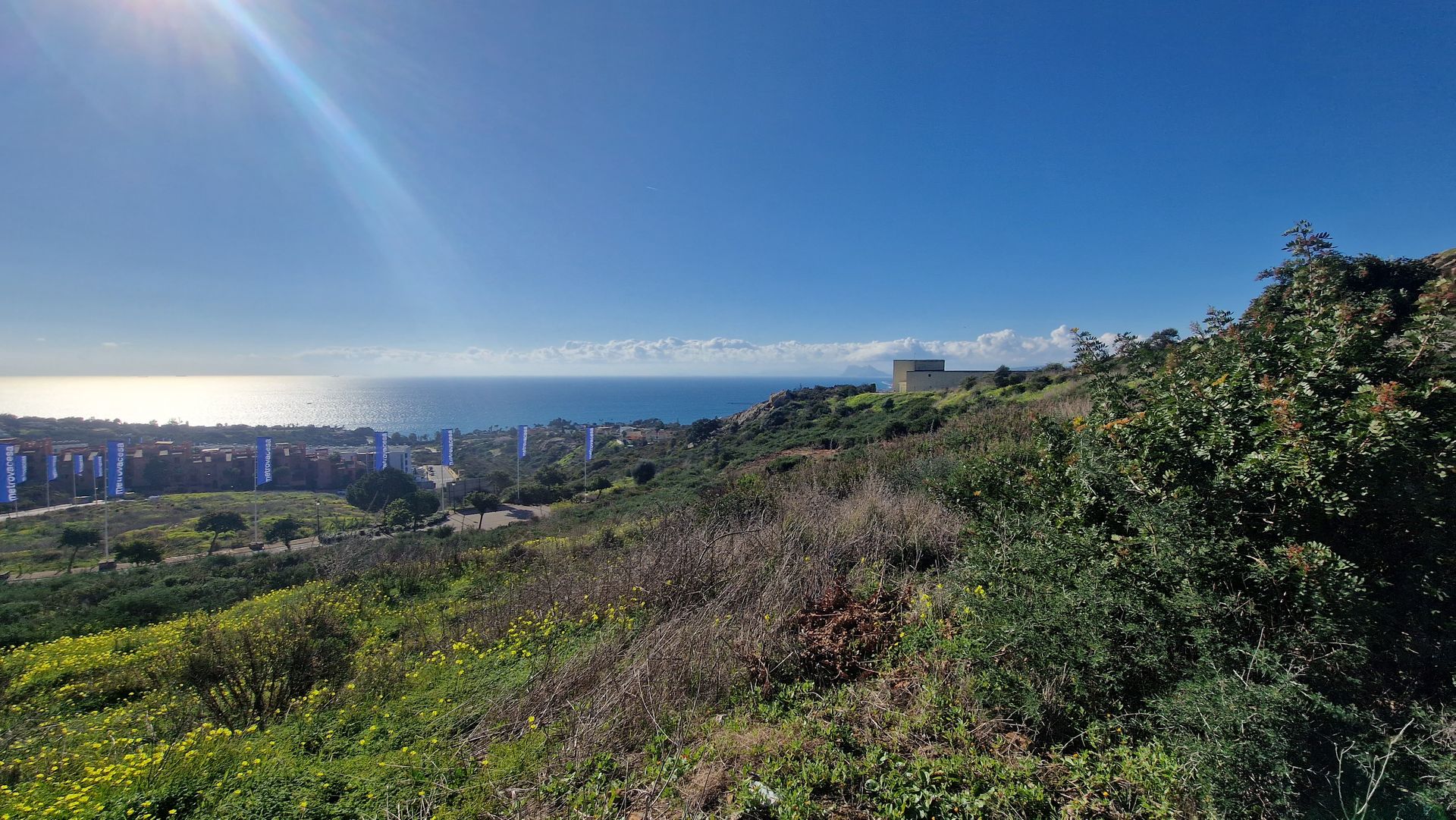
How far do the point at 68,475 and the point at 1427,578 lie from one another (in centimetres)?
4772

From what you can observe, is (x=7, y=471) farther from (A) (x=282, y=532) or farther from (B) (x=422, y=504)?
(B) (x=422, y=504)

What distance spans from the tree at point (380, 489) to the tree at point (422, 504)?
2.26 meters

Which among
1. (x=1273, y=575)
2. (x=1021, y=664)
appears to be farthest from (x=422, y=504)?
(x=1273, y=575)

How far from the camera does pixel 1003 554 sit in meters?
3.12

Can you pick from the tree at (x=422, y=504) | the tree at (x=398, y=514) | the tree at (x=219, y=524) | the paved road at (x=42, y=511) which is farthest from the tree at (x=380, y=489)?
the paved road at (x=42, y=511)

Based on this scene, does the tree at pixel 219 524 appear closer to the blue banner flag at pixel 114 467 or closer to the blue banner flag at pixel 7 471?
the blue banner flag at pixel 114 467

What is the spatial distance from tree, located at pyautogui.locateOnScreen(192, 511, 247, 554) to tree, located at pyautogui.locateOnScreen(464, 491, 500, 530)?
9.68m

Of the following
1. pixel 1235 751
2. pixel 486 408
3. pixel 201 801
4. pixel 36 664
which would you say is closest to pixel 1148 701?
pixel 1235 751

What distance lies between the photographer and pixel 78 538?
20.1 m

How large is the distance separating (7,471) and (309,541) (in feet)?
39.8

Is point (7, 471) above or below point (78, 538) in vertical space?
above

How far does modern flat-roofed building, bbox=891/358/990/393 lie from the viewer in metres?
38.1

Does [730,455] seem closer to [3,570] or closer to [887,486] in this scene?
[887,486]

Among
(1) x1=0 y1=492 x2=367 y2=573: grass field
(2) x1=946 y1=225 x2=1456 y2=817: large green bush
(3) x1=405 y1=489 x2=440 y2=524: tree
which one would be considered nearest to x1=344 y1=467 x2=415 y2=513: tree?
(1) x1=0 y1=492 x2=367 y2=573: grass field
